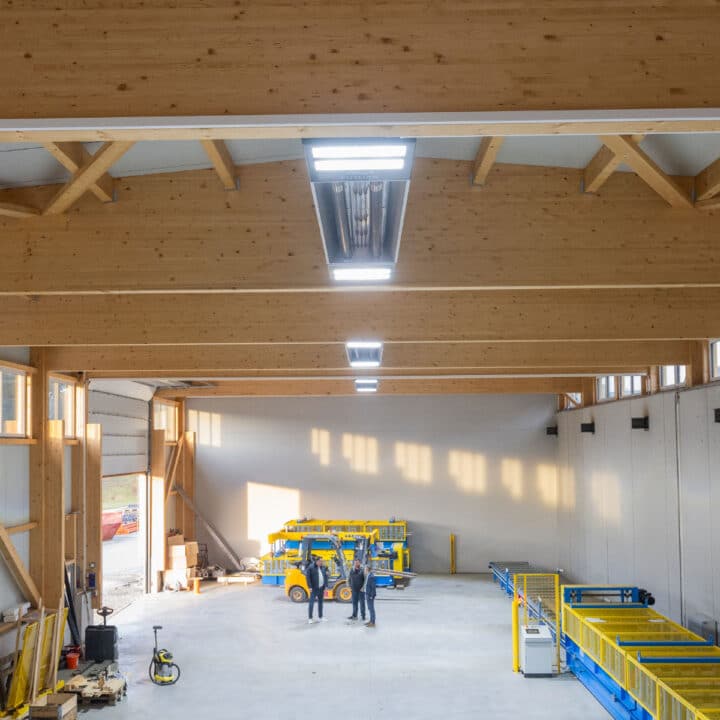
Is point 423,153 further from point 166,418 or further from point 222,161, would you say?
point 166,418

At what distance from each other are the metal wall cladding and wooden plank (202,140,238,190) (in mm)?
12612

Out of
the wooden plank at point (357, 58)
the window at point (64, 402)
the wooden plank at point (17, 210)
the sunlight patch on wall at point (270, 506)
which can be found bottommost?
the sunlight patch on wall at point (270, 506)

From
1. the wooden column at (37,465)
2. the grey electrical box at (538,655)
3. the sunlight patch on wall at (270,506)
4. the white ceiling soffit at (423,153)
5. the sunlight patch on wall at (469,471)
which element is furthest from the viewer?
the sunlight patch on wall at (270,506)

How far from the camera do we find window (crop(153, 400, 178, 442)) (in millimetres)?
25328

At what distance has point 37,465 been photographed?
50.4 feet

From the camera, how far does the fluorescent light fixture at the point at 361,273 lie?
23.0 ft

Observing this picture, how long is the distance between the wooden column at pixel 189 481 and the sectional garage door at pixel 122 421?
3.35 m

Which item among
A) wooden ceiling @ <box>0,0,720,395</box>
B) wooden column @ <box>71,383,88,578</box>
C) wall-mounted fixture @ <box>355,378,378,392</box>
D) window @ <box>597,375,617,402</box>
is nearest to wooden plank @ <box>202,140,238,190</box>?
wooden ceiling @ <box>0,0,720,395</box>

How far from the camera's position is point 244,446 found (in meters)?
27.8

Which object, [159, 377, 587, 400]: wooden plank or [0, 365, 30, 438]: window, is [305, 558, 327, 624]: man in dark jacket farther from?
[0, 365, 30, 438]: window

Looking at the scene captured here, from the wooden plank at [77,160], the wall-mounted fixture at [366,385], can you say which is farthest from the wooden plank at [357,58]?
the wall-mounted fixture at [366,385]

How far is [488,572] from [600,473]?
693 cm

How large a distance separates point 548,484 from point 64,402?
15522 millimetres

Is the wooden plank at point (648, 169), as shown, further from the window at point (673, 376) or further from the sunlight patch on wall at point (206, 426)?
the sunlight patch on wall at point (206, 426)
